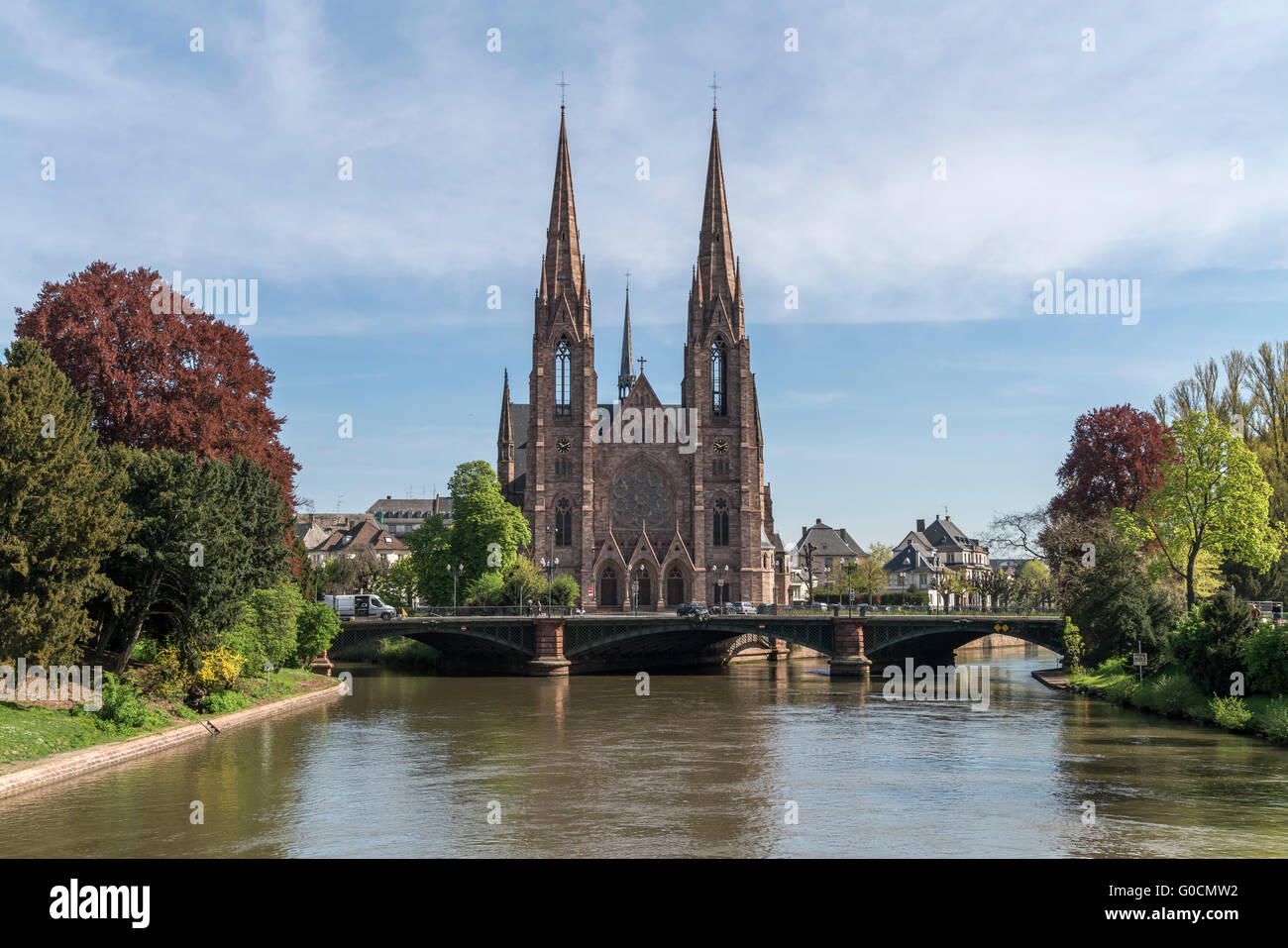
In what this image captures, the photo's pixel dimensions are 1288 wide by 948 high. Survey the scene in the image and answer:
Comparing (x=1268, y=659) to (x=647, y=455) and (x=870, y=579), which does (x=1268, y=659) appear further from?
(x=870, y=579)

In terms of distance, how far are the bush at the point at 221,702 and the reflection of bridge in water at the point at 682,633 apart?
23.9m

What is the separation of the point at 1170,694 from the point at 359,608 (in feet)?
164

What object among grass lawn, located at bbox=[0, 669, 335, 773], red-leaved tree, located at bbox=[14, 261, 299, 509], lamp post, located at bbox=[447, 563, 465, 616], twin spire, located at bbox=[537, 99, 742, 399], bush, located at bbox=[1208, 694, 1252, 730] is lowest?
bush, located at bbox=[1208, 694, 1252, 730]

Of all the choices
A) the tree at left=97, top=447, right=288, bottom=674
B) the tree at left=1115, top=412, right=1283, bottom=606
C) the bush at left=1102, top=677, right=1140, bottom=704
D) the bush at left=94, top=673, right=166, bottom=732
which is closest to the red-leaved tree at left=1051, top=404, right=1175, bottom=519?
the tree at left=1115, top=412, right=1283, bottom=606

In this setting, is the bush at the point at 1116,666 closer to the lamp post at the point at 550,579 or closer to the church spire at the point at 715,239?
the lamp post at the point at 550,579

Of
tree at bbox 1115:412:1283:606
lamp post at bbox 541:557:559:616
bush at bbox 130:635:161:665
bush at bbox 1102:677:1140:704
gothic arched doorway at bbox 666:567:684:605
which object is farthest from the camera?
gothic arched doorway at bbox 666:567:684:605

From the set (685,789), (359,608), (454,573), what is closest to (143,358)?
(685,789)

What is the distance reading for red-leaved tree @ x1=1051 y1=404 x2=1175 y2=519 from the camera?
65.6 meters

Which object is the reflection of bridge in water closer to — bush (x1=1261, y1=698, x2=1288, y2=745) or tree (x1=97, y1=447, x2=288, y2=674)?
bush (x1=1261, y1=698, x2=1288, y2=745)

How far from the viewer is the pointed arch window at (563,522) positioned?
3861 inches

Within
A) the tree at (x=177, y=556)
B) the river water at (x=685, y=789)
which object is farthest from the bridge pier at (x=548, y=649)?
the tree at (x=177, y=556)

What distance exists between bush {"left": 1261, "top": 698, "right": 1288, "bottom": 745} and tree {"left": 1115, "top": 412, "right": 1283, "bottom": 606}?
15.6 metres

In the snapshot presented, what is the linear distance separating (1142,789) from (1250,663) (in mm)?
12826
